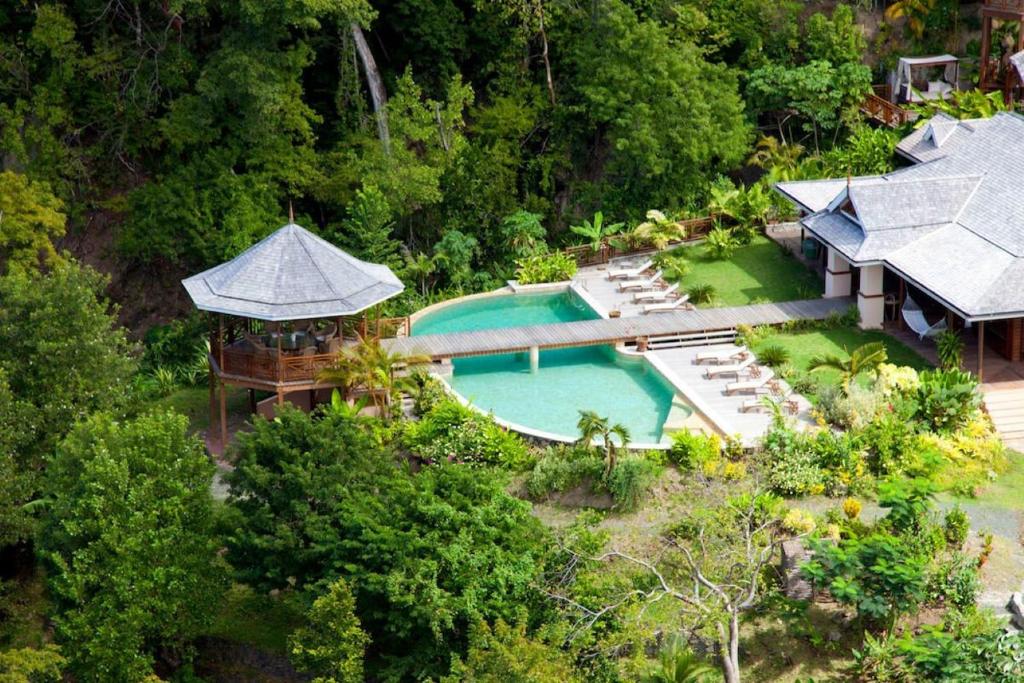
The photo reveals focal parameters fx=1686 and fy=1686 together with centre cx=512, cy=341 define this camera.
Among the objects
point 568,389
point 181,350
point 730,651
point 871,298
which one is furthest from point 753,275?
point 730,651

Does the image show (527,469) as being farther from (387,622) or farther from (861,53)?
(861,53)

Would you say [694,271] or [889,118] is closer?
[694,271]

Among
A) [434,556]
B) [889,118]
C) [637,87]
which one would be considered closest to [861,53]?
[889,118]

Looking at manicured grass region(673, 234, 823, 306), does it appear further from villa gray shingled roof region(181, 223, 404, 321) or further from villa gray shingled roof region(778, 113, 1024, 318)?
A: villa gray shingled roof region(181, 223, 404, 321)

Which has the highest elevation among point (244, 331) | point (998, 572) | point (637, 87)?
point (637, 87)

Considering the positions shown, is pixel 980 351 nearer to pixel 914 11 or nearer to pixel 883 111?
pixel 883 111

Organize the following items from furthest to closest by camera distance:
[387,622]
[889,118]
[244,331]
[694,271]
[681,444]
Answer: [889,118], [694,271], [244,331], [681,444], [387,622]

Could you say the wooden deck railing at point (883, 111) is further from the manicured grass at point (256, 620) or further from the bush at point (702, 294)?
the manicured grass at point (256, 620)

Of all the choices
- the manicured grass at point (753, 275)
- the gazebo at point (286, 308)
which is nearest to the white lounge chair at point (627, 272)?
the manicured grass at point (753, 275)
